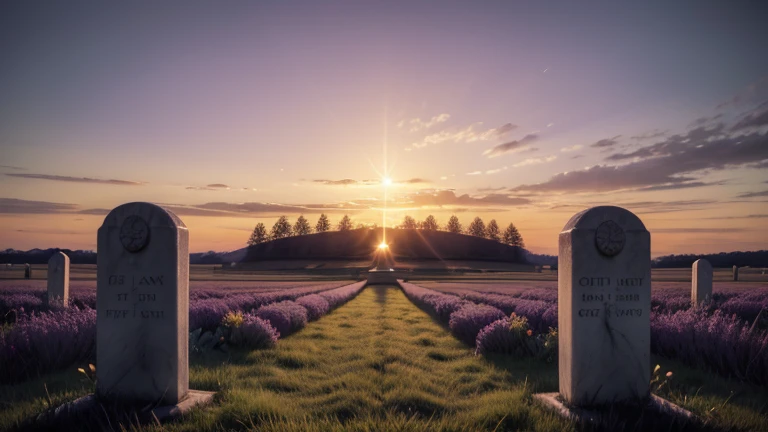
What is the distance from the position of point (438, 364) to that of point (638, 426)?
361cm

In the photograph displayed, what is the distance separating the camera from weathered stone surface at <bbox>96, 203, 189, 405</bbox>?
5.04 metres

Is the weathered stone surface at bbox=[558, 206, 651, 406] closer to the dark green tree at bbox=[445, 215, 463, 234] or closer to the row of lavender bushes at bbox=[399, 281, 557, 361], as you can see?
the row of lavender bushes at bbox=[399, 281, 557, 361]

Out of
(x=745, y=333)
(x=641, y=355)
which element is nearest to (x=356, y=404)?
(x=641, y=355)

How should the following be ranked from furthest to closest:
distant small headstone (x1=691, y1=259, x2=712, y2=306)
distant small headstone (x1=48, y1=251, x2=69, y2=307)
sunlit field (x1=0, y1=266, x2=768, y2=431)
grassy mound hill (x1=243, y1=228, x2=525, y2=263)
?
1. grassy mound hill (x1=243, y1=228, x2=525, y2=263)
2. distant small headstone (x1=691, y1=259, x2=712, y2=306)
3. distant small headstone (x1=48, y1=251, x2=69, y2=307)
4. sunlit field (x1=0, y1=266, x2=768, y2=431)

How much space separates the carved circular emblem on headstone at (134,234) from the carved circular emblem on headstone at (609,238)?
5075mm

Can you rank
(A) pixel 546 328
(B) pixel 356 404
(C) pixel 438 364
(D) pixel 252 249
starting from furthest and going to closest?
(D) pixel 252 249 < (A) pixel 546 328 < (C) pixel 438 364 < (B) pixel 356 404

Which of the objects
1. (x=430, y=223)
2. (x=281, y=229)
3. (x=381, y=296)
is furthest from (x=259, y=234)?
(x=381, y=296)

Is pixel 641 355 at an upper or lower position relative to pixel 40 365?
upper

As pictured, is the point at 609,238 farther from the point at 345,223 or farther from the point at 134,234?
the point at 345,223

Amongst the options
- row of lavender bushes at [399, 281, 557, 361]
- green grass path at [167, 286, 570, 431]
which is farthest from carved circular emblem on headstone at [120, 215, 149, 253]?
row of lavender bushes at [399, 281, 557, 361]

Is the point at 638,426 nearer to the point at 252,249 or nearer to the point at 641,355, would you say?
the point at 641,355

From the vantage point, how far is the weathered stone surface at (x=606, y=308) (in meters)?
4.94

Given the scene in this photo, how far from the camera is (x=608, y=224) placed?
16.4 ft

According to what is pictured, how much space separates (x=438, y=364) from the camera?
738cm
